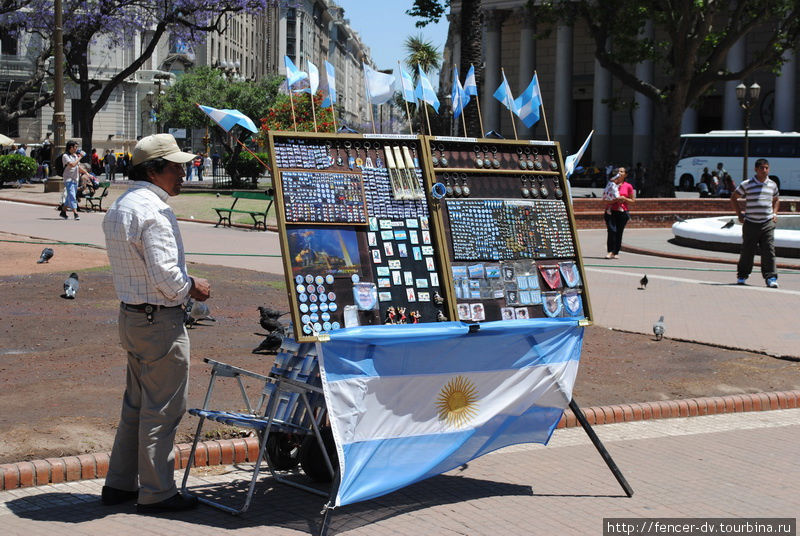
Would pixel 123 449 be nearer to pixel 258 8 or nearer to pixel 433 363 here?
pixel 433 363

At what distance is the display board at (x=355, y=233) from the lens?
5676mm

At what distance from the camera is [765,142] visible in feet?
173

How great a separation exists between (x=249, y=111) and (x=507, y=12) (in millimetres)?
31049

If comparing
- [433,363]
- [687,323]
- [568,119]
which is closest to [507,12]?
[568,119]

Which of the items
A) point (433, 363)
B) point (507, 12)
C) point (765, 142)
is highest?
point (507, 12)

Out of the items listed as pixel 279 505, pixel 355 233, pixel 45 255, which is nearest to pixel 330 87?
pixel 355 233

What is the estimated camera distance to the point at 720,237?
23.9 meters

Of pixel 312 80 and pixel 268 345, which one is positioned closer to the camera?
pixel 312 80

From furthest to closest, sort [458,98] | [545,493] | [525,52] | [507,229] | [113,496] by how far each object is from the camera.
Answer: [525,52] → [458,98] → [507,229] → [545,493] → [113,496]

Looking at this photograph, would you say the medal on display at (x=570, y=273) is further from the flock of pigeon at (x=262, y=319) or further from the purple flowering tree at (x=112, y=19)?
the purple flowering tree at (x=112, y=19)

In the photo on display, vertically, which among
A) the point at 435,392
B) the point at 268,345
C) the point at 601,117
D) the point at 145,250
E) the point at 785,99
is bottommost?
the point at 268,345

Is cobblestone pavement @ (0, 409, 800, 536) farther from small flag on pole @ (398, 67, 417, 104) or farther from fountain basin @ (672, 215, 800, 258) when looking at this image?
fountain basin @ (672, 215, 800, 258)

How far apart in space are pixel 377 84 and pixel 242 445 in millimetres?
2444

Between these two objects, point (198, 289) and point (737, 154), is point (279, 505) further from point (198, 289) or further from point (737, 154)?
point (737, 154)
